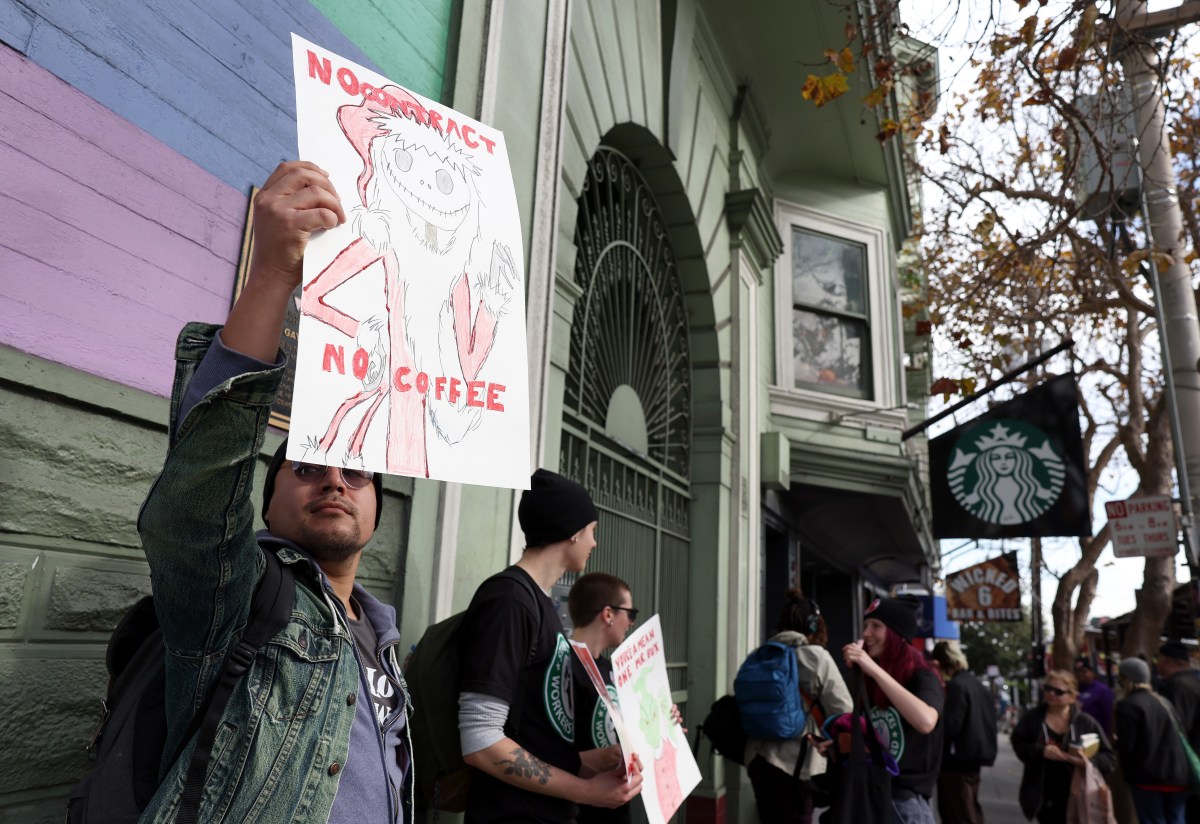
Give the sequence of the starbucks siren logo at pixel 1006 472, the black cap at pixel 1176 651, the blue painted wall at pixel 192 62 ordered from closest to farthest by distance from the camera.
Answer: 1. the blue painted wall at pixel 192 62
2. the black cap at pixel 1176 651
3. the starbucks siren logo at pixel 1006 472

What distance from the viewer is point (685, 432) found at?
8.05m

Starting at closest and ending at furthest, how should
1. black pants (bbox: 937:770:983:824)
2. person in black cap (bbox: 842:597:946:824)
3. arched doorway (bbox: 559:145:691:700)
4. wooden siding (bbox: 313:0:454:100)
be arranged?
1. wooden siding (bbox: 313:0:454:100)
2. person in black cap (bbox: 842:597:946:824)
3. arched doorway (bbox: 559:145:691:700)
4. black pants (bbox: 937:770:983:824)

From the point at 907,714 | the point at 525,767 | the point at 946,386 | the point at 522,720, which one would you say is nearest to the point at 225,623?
the point at 525,767

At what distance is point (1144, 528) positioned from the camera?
8188 millimetres

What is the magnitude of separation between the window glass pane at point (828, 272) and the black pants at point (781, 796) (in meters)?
6.91

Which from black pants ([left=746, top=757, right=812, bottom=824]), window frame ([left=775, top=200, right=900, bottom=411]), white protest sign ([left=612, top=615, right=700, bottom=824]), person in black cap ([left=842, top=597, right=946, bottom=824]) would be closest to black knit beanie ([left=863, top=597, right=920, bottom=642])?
person in black cap ([left=842, top=597, right=946, bottom=824])

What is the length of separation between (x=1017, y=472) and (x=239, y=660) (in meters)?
7.91

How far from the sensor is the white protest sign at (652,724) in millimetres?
2705

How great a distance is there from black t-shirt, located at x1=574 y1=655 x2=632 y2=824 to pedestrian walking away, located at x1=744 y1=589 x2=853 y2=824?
2.30 metres

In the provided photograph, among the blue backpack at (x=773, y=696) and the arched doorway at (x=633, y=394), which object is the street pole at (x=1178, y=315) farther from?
the blue backpack at (x=773, y=696)

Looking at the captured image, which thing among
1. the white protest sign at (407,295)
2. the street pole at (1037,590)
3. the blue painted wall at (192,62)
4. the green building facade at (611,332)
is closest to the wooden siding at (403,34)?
the green building facade at (611,332)

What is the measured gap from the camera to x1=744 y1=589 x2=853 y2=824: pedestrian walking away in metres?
4.79

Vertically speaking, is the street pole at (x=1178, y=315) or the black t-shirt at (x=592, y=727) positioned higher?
the street pole at (x=1178, y=315)

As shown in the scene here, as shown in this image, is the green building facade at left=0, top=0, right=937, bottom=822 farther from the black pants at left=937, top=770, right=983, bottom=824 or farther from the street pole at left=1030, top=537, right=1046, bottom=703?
the street pole at left=1030, top=537, right=1046, bottom=703
